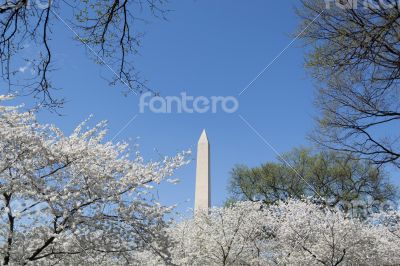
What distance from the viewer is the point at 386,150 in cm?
1134

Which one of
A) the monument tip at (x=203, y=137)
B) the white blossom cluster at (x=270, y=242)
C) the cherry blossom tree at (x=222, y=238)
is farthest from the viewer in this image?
the monument tip at (x=203, y=137)

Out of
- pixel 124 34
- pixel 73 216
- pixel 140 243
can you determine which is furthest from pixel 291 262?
pixel 124 34

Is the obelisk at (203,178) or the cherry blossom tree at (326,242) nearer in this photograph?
the cherry blossom tree at (326,242)

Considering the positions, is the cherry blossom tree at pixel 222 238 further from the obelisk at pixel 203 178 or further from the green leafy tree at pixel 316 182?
the green leafy tree at pixel 316 182

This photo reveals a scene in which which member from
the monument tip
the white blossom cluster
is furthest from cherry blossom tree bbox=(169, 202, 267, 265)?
the monument tip

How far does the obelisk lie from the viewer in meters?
19.7

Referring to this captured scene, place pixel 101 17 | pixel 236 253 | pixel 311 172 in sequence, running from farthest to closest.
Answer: pixel 311 172, pixel 236 253, pixel 101 17

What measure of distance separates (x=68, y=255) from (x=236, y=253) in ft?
30.0

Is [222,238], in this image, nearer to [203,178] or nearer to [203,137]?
[203,178]

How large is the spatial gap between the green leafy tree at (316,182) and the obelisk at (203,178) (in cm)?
946

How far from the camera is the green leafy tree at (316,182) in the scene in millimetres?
29188

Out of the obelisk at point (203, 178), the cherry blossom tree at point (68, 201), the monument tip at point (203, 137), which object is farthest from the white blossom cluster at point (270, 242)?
the cherry blossom tree at point (68, 201)

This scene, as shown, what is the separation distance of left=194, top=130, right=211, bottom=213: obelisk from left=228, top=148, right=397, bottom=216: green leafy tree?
9.46 meters

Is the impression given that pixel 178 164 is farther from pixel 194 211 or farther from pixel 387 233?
pixel 387 233
